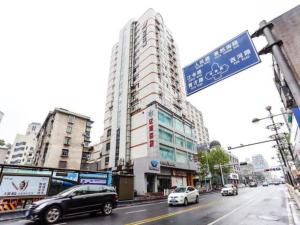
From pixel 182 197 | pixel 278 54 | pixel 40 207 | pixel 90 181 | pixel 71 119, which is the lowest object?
pixel 182 197

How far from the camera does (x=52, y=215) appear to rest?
8125mm

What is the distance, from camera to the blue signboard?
224 inches

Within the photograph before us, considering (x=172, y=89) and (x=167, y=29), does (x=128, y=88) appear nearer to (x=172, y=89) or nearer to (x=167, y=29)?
(x=172, y=89)

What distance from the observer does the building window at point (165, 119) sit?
33.7 metres

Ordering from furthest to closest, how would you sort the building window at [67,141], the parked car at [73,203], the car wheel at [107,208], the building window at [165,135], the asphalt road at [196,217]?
the building window at [67,141] < the building window at [165,135] < the car wheel at [107,208] < the parked car at [73,203] < the asphalt road at [196,217]

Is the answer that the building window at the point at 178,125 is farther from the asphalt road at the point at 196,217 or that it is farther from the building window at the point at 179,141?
the asphalt road at the point at 196,217

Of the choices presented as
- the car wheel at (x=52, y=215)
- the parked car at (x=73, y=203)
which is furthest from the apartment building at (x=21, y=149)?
the car wheel at (x=52, y=215)

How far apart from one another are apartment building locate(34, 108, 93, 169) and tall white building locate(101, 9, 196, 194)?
6.24m

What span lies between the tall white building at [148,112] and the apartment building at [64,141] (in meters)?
6.24

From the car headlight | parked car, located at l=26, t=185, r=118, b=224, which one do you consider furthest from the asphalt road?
the car headlight

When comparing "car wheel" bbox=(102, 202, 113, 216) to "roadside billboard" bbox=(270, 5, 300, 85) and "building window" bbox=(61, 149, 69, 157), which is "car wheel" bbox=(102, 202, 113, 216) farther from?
"building window" bbox=(61, 149, 69, 157)

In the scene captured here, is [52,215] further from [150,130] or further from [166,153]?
[166,153]

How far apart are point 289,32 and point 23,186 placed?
53.8 ft

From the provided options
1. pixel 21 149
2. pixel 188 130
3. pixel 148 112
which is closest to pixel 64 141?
pixel 148 112
